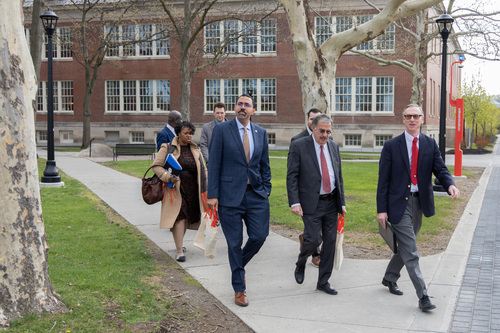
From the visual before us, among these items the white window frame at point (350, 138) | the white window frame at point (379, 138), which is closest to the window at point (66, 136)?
the white window frame at point (350, 138)

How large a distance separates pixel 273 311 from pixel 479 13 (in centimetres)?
2181

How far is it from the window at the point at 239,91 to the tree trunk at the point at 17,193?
32.4 metres

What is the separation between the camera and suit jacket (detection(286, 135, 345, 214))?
5672mm

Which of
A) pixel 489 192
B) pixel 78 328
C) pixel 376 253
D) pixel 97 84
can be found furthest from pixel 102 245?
pixel 97 84

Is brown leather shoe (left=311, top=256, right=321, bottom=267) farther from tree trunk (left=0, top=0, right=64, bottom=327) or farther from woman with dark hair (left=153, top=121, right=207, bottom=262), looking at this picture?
tree trunk (left=0, top=0, right=64, bottom=327)

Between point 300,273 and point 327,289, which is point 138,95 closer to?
point 300,273

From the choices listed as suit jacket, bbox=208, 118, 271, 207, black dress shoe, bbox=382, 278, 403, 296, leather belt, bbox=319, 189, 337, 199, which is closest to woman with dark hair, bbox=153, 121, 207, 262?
suit jacket, bbox=208, 118, 271, 207

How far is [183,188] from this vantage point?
723cm

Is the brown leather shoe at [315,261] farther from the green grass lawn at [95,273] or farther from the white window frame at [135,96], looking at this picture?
the white window frame at [135,96]

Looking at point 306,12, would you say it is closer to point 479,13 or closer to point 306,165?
point 306,165

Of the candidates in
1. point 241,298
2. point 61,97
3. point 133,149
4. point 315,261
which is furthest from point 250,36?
point 241,298

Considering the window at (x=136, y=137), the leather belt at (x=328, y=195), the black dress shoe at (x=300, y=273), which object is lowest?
the black dress shoe at (x=300, y=273)

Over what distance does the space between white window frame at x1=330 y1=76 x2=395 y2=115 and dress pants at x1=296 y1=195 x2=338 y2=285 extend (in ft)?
102

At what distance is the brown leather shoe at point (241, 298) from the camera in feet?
17.4
